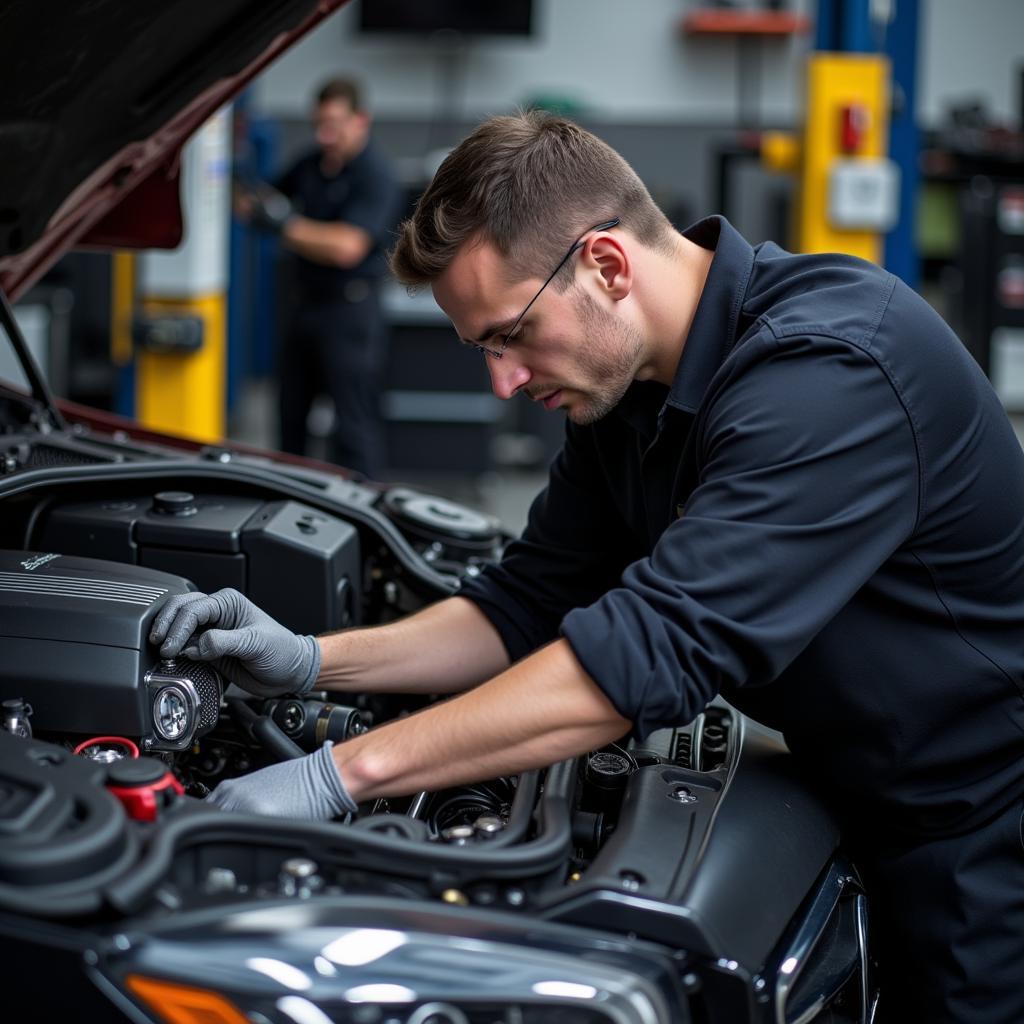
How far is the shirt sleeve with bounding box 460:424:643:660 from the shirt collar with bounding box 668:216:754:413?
305 millimetres

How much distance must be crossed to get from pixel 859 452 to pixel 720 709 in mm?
566

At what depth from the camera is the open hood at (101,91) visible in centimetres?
173

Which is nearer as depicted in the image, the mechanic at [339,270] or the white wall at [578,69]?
the mechanic at [339,270]

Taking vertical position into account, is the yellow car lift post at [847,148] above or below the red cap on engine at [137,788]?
above

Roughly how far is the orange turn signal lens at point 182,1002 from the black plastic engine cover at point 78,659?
0.45 m

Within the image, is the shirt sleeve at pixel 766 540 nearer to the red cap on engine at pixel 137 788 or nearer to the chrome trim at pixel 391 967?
the chrome trim at pixel 391 967

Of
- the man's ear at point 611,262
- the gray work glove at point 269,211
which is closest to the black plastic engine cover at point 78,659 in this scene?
the man's ear at point 611,262

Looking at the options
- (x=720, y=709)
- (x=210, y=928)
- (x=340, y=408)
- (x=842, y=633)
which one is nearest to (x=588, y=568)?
(x=720, y=709)

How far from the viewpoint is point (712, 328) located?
58.4 inches

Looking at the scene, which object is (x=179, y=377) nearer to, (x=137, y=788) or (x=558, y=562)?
(x=558, y=562)

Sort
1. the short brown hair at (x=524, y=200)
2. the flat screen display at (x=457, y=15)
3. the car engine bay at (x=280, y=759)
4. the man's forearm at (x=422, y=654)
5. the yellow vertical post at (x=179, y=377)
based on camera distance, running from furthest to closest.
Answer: the flat screen display at (x=457, y=15)
the yellow vertical post at (x=179, y=377)
the man's forearm at (x=422, y=654)
the short brown hair at (x=524, y=200)
the car engine bay at (x=280, y=759)

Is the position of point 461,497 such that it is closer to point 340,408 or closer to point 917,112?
point 340,408

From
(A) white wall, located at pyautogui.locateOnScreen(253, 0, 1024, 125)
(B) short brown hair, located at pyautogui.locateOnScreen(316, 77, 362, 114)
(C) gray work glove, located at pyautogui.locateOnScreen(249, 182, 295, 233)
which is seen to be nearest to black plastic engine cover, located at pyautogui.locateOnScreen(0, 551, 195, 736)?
(C) gray work glove, located at pyautogui.locateOnScreen(249, 182, 295, 233)

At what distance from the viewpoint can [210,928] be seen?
3.42 ft
